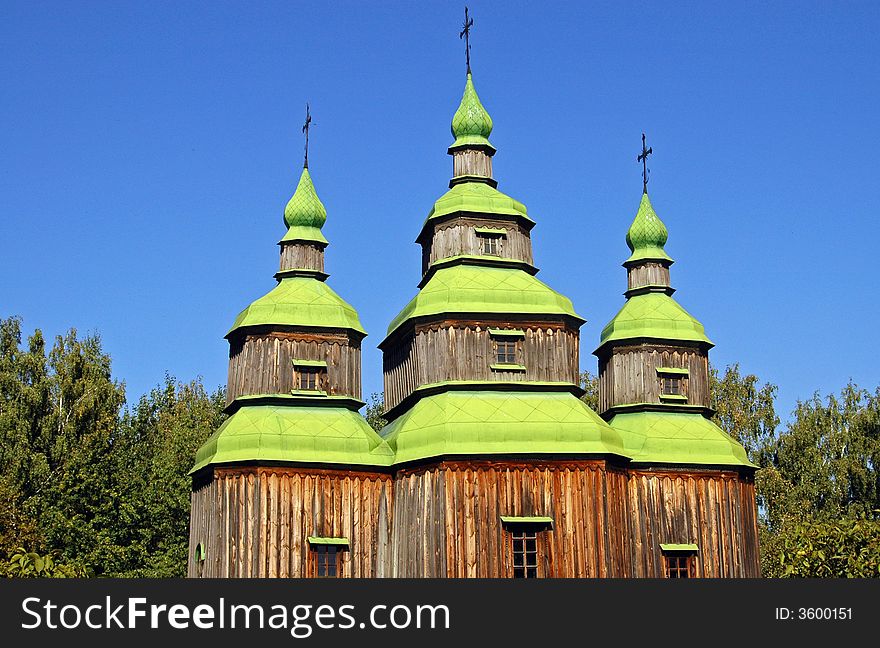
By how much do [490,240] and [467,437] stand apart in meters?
8.83

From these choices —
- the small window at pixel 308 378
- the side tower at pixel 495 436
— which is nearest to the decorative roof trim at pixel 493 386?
the side tower at pixel 495 436

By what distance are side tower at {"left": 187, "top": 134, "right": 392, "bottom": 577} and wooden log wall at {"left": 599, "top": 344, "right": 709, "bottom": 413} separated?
949 cm

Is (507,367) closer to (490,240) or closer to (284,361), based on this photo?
(490,240)

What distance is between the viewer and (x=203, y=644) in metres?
19.2

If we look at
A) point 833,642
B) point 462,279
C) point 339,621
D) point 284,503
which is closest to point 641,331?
point 462,279

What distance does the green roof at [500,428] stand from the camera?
3394 centimetres

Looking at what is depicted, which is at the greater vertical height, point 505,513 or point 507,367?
point 507,367

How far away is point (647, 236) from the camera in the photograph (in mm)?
45219

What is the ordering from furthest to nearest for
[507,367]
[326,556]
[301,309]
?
[301,309] < [507,367] < [326,556]

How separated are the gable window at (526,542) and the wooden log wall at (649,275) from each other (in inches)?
554

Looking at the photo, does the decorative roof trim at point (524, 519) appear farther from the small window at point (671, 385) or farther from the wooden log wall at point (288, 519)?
the small window at point (671, 385)

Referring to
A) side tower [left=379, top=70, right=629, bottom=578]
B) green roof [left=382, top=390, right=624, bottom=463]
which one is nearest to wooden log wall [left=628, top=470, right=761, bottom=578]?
side tower [left=379, top=70, right=629, bottom=578]

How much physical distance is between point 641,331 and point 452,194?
843cm

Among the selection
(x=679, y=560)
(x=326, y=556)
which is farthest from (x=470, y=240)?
(x=679, y=560)
